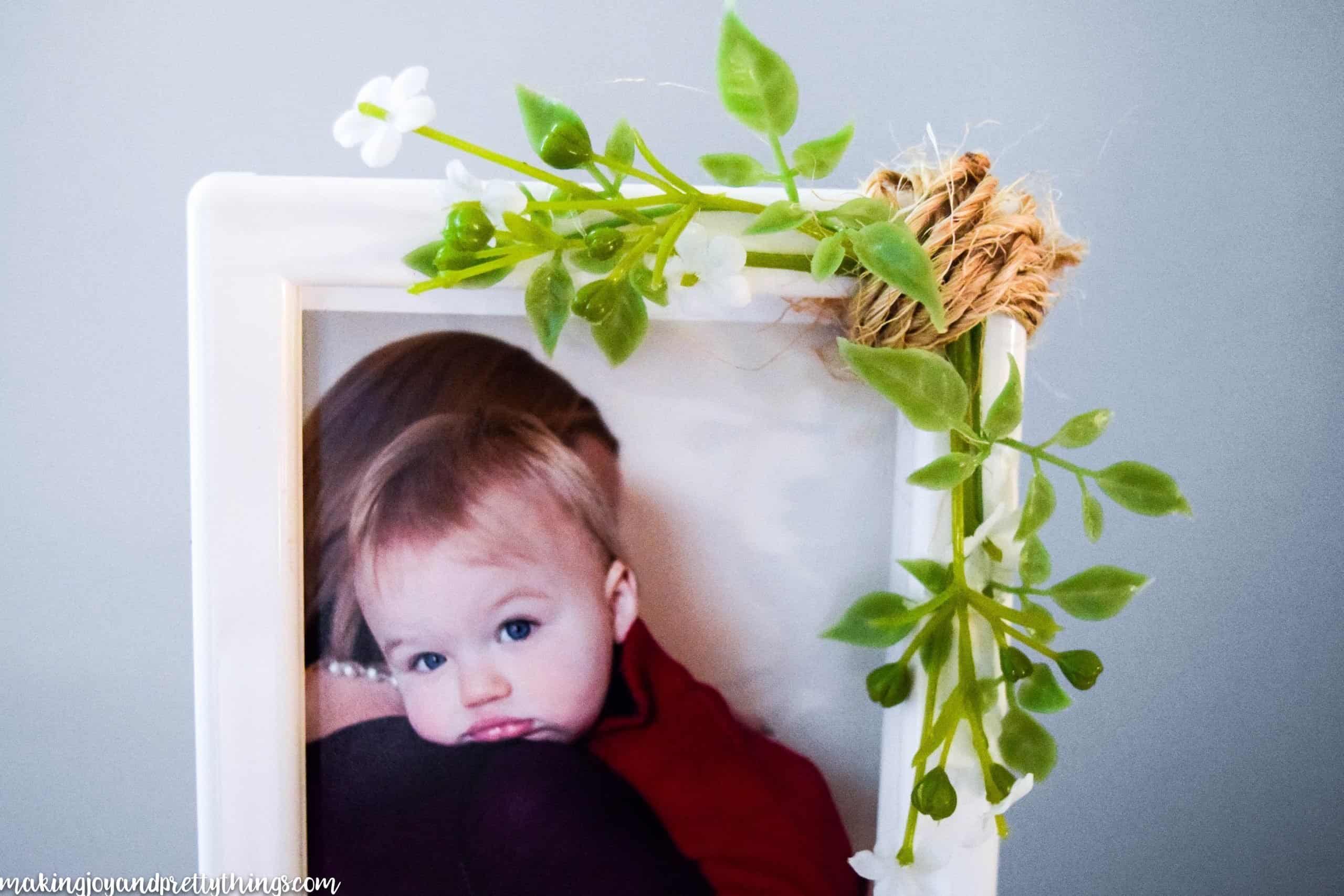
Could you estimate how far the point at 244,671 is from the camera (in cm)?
38

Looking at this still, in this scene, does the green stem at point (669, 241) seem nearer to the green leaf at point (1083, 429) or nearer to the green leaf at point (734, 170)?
the green leaf at point (734, 170)

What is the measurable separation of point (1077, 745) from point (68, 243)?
65 centimetres

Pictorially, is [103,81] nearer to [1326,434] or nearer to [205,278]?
[205,278]

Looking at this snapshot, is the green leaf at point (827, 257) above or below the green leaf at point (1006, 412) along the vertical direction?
above

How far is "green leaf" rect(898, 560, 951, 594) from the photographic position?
1.18ft

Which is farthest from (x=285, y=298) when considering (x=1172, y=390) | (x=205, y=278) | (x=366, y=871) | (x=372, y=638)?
(x=1172, y=390)

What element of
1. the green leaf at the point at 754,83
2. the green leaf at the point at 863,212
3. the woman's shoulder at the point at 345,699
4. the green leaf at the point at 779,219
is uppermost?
the green leaf at the point at 754,83

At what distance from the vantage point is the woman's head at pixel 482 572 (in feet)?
1.28

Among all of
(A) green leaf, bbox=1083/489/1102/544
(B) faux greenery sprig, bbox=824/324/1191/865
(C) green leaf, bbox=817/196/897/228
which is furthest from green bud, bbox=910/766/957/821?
(C) green leaf, bbox=817/196/897/228

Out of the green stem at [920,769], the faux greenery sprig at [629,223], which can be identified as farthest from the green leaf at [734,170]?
the green stem at [920,769]

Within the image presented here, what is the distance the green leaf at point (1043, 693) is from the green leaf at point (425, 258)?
281 mm

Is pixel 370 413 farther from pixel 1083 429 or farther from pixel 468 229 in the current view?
pixel 1083 429

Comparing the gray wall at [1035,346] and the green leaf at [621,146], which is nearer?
the green leaf at [621,146]

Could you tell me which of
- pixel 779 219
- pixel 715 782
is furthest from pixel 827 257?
pixel 715 782
